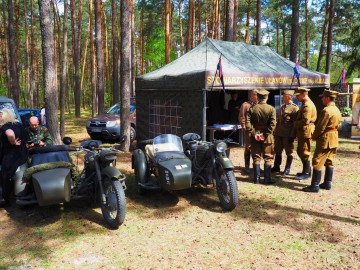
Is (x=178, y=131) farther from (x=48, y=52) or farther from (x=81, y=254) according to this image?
(x=81, y=254)

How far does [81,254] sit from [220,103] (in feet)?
33.2

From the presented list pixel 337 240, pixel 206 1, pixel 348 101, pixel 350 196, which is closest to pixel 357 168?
pixel 350 196

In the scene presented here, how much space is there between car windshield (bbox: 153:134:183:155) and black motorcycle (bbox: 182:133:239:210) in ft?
0.70

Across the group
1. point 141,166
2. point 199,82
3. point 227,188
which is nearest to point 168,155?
point 141,166

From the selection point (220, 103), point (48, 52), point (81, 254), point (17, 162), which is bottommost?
point (81, 254)

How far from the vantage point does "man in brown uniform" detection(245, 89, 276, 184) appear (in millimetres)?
6832

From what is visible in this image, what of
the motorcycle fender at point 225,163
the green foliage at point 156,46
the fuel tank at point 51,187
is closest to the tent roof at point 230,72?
the motorcycle fender at point 225,163

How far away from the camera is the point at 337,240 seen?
4.55 meters

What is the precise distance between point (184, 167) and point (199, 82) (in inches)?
167

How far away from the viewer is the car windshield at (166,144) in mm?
6065

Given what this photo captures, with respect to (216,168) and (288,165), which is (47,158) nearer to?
(216,168)

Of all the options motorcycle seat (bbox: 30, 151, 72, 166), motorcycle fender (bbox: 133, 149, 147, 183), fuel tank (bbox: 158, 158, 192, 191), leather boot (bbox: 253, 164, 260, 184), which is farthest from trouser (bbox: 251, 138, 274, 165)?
motorcycle seat (bbox: 30, 151, 72, 166)

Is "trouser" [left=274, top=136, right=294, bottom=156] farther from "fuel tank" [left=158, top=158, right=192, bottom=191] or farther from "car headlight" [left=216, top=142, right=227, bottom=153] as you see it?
"fuel tank" [left=158, top=158, right=192, bottom=191]

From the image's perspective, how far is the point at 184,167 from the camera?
545 centimetres
